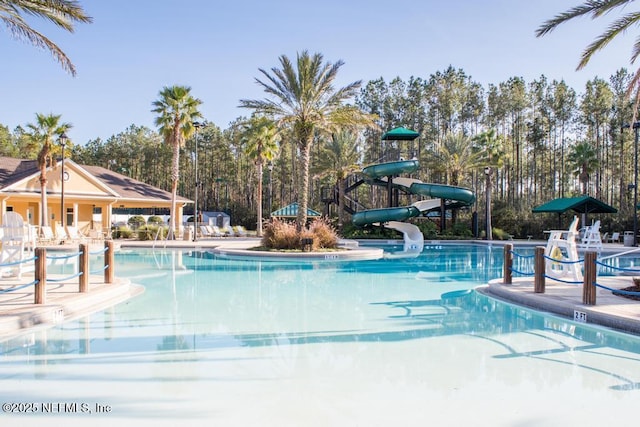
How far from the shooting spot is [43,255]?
24.4 ft

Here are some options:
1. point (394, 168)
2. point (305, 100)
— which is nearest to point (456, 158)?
point (394, 168)

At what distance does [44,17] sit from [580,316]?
11980 mm

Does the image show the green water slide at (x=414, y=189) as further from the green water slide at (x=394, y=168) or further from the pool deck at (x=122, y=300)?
the pool deck at (x=122, y=300)

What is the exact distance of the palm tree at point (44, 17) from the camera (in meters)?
9.86

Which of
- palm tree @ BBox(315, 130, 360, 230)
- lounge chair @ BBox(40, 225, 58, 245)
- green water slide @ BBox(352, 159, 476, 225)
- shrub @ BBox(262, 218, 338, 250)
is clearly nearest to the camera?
shrub @ BBox(262, 218, 338, 250)

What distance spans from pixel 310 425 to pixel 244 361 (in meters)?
1.87

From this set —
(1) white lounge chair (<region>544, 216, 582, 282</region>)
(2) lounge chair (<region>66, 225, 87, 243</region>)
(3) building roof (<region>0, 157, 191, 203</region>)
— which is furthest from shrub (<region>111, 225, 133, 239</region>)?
(1) white lounge chair (<region>544, 216, 582, 282</region>)

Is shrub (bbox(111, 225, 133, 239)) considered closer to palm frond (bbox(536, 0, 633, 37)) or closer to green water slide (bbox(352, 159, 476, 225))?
green water slide (bbox(352, 159, 476, 225))

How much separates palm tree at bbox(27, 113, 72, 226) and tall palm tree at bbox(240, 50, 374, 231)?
1186 centimetres

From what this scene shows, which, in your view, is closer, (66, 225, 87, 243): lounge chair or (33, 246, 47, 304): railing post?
(33, 246, 47, 304): railing post

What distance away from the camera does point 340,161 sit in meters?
34.2

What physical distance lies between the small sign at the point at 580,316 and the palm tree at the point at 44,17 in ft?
36.0

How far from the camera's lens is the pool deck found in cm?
686

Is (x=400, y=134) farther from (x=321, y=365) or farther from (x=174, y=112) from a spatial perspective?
(x=321, y=365)
